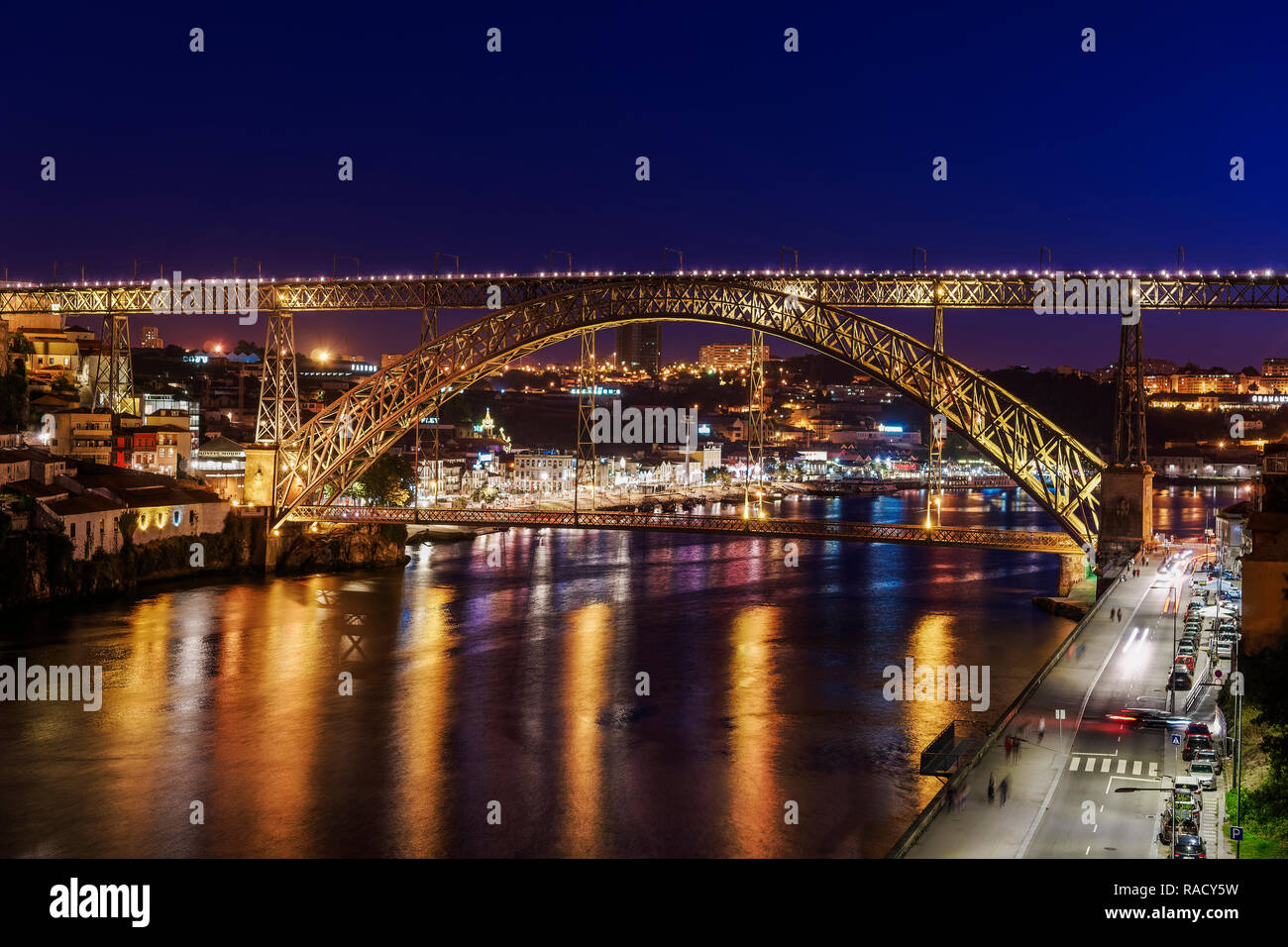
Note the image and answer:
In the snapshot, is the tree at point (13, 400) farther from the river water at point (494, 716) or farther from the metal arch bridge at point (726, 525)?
the metal arch bridge at point (726, 525)

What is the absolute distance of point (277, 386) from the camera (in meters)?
26.4

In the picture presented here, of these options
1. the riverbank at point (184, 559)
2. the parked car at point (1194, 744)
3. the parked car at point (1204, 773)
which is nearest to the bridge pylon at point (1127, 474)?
the parked car at point (1194, 744)

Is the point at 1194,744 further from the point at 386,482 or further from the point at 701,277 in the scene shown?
the point at 386,482

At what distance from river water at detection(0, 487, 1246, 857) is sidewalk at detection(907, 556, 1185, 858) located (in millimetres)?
1272

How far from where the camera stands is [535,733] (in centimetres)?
1429

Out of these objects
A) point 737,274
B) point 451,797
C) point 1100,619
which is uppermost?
point 737,274

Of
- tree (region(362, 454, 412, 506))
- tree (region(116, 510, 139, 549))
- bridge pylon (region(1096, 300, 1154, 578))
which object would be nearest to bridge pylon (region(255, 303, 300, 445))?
tree (region(116, 510, 139, 549))

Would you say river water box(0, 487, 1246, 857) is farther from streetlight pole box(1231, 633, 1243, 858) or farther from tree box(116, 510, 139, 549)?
streetlight pole box(1231, 633, 1243, 858)

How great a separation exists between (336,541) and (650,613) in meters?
9.34

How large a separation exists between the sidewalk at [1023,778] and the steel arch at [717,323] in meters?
7.38

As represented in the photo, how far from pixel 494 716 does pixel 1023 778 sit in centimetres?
719

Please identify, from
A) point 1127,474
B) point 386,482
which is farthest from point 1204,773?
point 386,482
